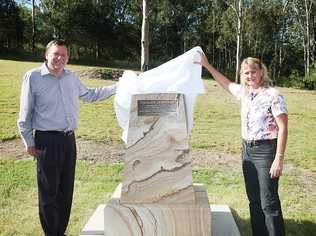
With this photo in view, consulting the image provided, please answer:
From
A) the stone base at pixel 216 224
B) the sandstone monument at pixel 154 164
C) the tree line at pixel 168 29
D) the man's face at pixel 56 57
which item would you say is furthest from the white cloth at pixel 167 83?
the tree line at pixel 168 29

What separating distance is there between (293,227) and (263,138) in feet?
5.24

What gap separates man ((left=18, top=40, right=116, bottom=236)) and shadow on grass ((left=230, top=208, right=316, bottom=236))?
1955 mm

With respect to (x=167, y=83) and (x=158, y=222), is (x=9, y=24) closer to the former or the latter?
(x=167, y=83)

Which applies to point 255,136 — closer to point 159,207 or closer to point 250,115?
point 250,115

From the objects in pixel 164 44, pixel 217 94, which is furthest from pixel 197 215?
pixel 164 44

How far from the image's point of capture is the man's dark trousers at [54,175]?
14.7 feet

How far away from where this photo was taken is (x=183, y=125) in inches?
168

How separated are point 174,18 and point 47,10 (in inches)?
440

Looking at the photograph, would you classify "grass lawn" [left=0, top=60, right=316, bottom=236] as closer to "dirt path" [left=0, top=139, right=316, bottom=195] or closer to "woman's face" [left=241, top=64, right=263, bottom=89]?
"dirt path" [left=0, top=139, right=316, bottom=195]

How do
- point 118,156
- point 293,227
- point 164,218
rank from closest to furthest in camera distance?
point 164,218 < point 293,227 < point 118,156

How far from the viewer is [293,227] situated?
213 inches

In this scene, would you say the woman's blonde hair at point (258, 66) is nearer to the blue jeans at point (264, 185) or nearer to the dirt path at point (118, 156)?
the blue jeans at point (264, 185)

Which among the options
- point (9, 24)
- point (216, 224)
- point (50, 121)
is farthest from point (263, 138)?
point (9, 24)

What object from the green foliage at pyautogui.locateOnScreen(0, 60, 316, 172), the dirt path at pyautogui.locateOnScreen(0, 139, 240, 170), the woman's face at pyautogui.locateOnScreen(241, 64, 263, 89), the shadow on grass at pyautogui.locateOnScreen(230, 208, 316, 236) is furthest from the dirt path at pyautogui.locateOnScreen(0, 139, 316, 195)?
the woman's face at pyautogui.locateOnScreen(241, 64, 263, 89)
